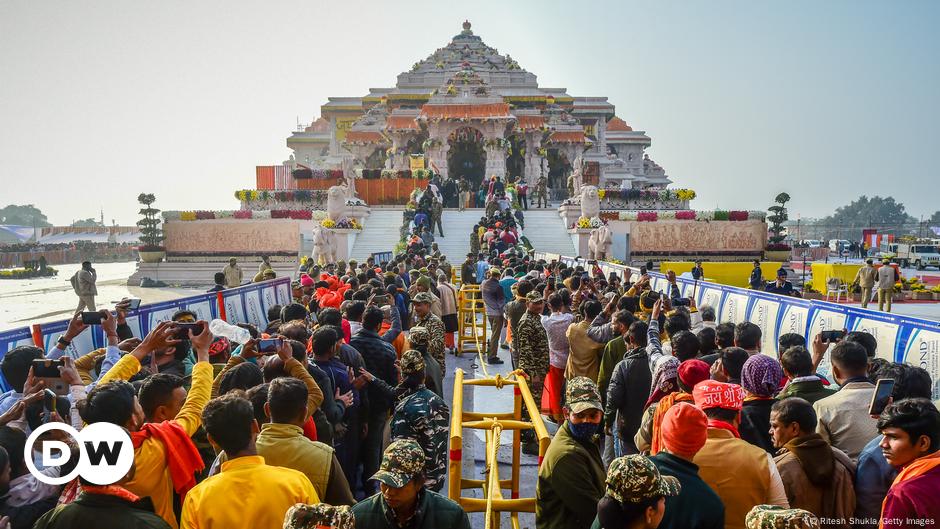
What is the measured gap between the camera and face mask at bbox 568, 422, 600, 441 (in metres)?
3.21

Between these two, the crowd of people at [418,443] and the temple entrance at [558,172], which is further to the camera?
the temple entrance at [558,172]

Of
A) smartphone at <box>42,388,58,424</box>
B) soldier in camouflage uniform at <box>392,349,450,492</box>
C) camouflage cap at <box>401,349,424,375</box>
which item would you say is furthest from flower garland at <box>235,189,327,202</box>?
smartphone at <box>42,388,58,424</box>

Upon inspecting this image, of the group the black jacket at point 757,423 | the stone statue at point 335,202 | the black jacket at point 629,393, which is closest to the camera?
the black jacket at point 757,423

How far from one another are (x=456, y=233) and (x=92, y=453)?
25294mm

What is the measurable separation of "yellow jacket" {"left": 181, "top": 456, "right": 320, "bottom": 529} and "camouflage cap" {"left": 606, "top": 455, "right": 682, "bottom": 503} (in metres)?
1.33

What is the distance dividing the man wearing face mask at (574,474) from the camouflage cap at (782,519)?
3.85 feet

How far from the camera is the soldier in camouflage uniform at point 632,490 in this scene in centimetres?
224

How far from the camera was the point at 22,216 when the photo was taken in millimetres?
127812

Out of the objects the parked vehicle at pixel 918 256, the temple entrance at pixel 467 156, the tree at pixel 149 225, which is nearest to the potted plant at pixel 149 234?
the tree at pixel 149 225

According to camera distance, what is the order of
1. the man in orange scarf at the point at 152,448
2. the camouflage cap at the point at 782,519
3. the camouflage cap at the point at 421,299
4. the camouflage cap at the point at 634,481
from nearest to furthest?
the camouflage cap at the point at 782,519
the camouflage cap at the point at 634,481
the man in orange scarf at the point at 152,448
the camouflage cap at the point at 421,299

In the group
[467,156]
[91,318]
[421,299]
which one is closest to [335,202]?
[421,299]

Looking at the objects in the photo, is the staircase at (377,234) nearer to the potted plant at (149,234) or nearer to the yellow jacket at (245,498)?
the potted plant at (149,234)

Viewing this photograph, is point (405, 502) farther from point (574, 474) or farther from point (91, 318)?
point (91, 318)

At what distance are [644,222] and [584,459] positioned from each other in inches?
1134
